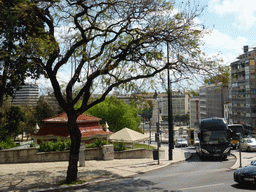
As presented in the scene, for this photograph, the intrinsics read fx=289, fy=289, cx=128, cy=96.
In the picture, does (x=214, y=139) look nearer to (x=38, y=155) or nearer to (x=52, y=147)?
(x=52, y=147)

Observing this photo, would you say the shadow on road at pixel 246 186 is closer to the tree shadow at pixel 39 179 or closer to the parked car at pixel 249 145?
the tree shadow at pixel 39 179

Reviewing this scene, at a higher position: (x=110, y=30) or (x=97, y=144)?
(x=110, y=30)

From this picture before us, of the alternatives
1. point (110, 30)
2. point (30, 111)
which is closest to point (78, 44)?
point (110, 30)

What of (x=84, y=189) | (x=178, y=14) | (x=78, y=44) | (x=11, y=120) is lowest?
(x=84, y=189)

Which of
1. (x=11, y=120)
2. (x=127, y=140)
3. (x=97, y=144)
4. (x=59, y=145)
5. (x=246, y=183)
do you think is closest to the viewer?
(x=246, y=183)

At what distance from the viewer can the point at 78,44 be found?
44.5 ft

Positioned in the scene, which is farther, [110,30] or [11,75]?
[11,75]

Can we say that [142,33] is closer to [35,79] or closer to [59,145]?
[35,79]

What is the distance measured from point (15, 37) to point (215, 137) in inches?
638

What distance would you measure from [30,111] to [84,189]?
187ft

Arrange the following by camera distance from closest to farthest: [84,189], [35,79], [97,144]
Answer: [84,189]
[35,79]
[97,144]

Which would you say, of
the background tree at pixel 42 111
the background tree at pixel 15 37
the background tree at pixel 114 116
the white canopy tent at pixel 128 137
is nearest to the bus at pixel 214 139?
the white canopy tent at pixel 128 137

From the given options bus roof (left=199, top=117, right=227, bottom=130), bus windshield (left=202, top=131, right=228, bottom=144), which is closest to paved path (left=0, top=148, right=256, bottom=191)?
bus windshield (left=202, top=131, right=228, bottom=144)

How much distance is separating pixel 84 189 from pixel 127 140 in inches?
520
